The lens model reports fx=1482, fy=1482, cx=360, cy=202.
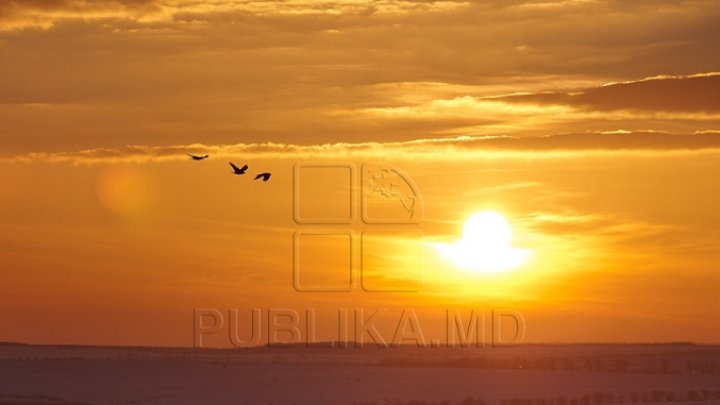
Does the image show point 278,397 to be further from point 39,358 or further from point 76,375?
point 39,358

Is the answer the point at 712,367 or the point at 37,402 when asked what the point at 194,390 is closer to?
the point at 37,402

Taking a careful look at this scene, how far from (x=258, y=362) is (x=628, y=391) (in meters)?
40.1

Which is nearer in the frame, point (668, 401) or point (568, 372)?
point (668, 401)

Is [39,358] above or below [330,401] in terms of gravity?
above

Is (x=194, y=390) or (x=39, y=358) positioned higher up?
(x=39, y=358)

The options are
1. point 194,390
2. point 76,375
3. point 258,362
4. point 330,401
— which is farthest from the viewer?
point 258,362

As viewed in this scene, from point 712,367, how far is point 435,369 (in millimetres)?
28084

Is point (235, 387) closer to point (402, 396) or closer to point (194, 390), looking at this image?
point (194, 390)

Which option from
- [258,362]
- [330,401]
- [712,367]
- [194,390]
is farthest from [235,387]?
[712,367]

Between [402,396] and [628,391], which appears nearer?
[402,396]

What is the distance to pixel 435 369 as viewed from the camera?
103 meters

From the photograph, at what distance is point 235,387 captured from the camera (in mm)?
85625

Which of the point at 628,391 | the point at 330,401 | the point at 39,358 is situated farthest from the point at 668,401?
the point at 39,358

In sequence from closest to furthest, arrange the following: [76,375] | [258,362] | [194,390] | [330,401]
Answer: [330,401] < [194,390] < [76,375] < [258,362]
